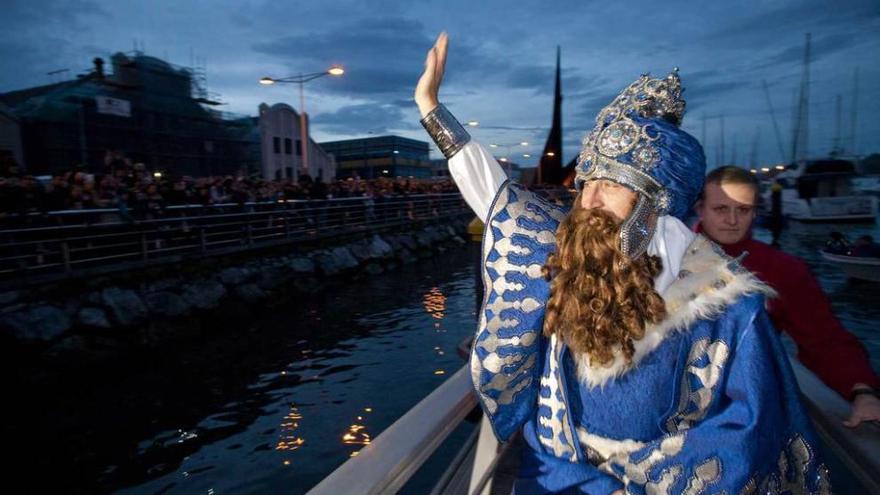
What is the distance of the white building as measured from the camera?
127ft

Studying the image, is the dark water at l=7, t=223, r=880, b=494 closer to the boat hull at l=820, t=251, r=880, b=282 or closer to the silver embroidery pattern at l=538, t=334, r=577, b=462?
the boat hull at l=820, t=251, r=880, b=282

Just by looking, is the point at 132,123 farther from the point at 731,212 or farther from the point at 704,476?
the point at 704,476

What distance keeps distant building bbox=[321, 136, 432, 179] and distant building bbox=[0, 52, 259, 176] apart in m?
41.9

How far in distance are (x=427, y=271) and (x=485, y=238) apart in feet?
51.6

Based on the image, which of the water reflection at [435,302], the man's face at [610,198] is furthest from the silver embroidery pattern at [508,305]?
the water reflection at [435,302]

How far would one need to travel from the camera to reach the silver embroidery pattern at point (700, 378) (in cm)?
137

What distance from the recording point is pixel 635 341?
1.43 meters

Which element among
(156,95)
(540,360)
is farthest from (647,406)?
(156,95)

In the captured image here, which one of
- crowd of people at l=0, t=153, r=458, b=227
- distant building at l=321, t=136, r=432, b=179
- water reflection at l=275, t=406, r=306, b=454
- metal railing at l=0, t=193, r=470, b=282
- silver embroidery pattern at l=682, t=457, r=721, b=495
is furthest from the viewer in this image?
Result: distant building at l=321, t=136, r=432, b=179

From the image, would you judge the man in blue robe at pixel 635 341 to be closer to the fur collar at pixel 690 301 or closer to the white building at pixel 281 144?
the fur collar at pixel 690 301

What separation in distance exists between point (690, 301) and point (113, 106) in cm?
3257

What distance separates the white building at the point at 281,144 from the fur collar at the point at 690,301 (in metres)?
37.4

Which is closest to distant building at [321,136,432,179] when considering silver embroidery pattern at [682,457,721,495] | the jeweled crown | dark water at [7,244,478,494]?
dark water at [7,244,478,494]

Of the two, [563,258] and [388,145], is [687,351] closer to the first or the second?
[563,258]
